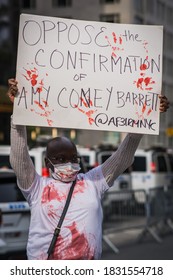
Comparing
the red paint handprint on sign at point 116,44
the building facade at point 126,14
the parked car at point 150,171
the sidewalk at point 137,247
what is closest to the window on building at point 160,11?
the building facade at point 126,14

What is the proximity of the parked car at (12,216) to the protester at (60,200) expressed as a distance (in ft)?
21.9

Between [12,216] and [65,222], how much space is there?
698 centimetres

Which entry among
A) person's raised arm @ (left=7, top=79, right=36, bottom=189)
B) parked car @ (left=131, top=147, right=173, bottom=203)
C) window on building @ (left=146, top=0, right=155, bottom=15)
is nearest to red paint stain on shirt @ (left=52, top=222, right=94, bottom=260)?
person's raised arm @ (left=7, top=79, right=36, bottom=189)

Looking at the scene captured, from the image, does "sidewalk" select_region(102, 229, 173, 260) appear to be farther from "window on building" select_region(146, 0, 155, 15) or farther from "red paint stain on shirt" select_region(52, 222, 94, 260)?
"window on building" select_region(146, 0, 155, 15)

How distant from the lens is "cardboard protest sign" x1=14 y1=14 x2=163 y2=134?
168 inches

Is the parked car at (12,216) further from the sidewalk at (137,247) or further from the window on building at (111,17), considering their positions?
the window on building at (111,17)

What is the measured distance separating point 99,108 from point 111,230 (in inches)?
399

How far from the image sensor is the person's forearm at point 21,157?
419cm

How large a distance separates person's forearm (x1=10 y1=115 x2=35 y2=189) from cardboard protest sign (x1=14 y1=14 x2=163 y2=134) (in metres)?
0.10

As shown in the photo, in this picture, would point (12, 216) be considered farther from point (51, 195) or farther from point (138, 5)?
point (138, 5)

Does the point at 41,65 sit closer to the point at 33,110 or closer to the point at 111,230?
the point at 33,110

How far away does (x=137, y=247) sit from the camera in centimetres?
1422

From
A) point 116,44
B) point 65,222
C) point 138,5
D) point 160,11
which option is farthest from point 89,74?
point 138,5
